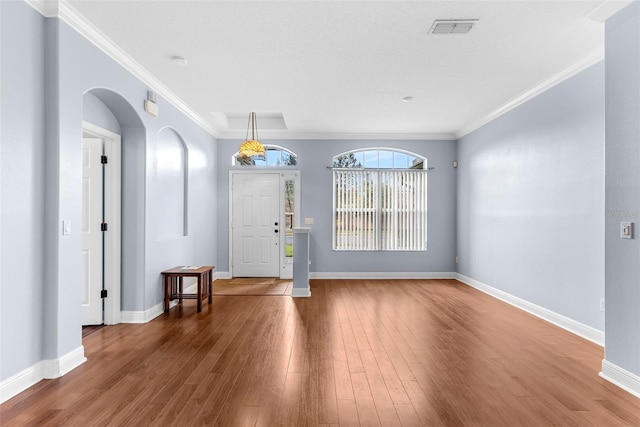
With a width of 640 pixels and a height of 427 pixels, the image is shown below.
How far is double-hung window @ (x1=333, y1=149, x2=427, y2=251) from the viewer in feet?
23.3

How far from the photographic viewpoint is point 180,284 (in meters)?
4.73

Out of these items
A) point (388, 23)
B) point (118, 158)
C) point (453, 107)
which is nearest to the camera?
point (388, 23)

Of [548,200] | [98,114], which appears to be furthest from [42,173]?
[548,200]

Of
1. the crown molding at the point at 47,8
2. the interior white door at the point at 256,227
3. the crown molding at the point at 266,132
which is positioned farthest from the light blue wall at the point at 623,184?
the interior white door at the point at 256,227

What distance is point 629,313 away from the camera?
8.32 ft

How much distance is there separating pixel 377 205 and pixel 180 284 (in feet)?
13.2

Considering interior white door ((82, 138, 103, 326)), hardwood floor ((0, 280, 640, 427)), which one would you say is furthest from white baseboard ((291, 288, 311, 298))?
interior white door ((82, 138, 103, 326))

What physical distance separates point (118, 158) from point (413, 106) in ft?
13.3

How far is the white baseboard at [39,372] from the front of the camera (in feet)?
7.72

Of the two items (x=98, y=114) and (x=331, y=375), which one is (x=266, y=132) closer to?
(x=98, y=114)

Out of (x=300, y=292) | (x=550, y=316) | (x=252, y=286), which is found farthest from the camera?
(x=252, y=286)

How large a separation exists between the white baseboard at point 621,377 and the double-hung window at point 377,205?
4.45 meters

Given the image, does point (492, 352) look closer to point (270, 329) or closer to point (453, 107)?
point (270, 329)

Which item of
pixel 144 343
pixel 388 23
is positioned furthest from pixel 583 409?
pixel 144 343
